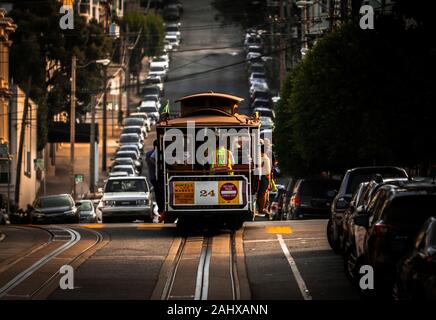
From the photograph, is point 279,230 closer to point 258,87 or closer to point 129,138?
point 129,138

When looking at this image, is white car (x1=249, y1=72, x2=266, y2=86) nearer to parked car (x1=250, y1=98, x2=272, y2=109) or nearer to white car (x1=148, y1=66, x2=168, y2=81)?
white car (x1=148, y1=66, x2=168, y2=81)

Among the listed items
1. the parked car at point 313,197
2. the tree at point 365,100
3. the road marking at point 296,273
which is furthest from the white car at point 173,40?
the road marking at point 296,273

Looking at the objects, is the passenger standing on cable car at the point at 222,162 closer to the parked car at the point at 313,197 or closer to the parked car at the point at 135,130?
the parked car at the point at 313,197

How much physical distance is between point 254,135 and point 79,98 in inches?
2127

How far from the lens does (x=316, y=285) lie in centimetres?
2198

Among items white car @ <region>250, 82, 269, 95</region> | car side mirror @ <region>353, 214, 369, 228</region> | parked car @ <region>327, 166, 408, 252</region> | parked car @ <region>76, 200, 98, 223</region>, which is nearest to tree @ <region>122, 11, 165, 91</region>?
white car @ <region>250, 82, 269, 95</region>

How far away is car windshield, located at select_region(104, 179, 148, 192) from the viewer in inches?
1753

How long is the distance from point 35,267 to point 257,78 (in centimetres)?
8502

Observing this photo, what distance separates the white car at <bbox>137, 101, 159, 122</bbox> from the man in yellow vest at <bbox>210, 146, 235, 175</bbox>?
225 ft

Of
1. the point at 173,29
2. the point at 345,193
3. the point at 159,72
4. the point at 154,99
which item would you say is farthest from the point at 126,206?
the point at 173,29

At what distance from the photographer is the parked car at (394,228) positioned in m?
19.0
